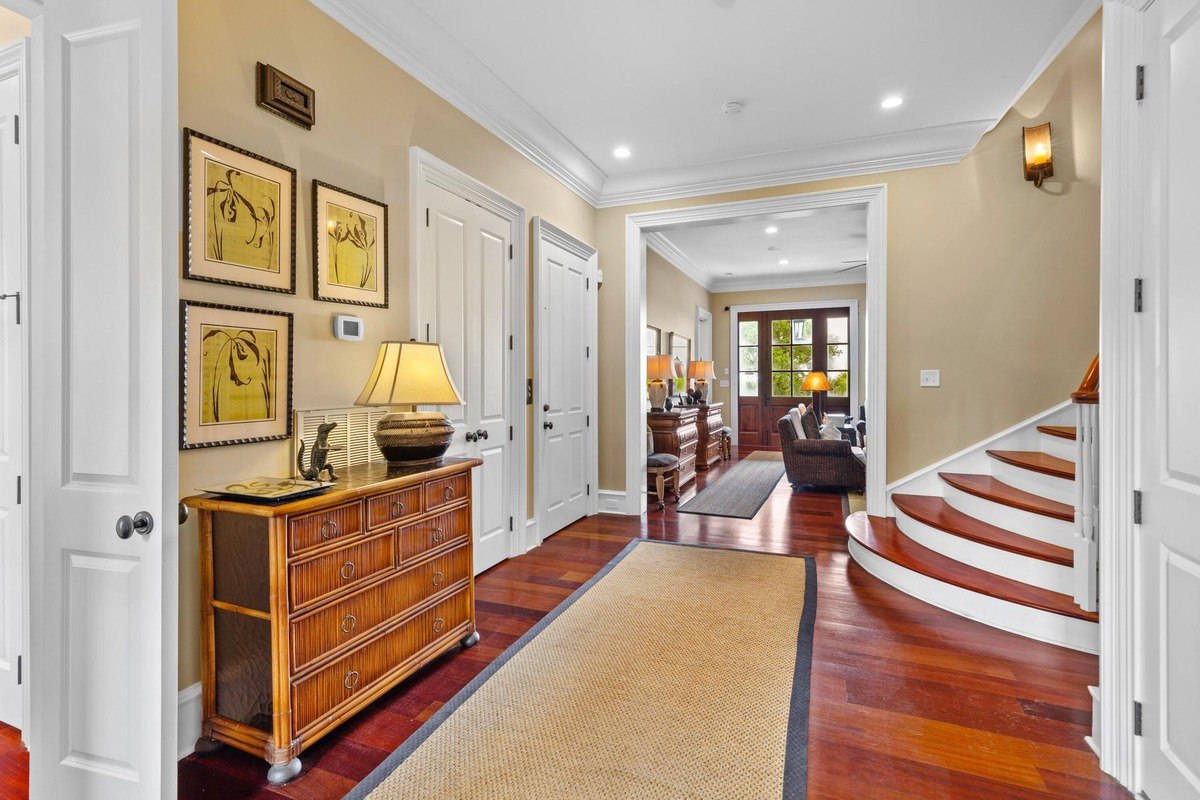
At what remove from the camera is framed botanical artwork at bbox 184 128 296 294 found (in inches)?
73.4

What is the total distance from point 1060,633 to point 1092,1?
2.94 m

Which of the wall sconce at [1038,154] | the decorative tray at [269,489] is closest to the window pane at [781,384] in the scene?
the wall sconce at [1038,154]

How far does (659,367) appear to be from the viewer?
21.2 ft

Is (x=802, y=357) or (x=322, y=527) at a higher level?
(x=802, y=357)

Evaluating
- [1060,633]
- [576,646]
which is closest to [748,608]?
[576,646]

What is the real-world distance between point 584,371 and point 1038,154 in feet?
11.2

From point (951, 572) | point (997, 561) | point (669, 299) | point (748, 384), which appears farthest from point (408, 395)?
point (748, 384)

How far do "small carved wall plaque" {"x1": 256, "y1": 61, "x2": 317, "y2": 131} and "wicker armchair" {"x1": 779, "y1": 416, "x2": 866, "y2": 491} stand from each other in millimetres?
5052

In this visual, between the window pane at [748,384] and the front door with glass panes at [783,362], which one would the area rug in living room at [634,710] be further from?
the window pane at [748,384]

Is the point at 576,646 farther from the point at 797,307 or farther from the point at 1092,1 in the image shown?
the point at 797,307

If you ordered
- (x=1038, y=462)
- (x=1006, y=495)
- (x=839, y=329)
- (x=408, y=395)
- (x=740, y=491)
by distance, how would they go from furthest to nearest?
(x=839, y=329) → (x=740, y=491) → (x=1038, y=462) → (x=1006, y=495) → (x=408, y=395)

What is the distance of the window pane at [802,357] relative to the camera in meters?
9.59

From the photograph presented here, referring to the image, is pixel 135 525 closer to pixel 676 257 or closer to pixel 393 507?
pixel 393 507

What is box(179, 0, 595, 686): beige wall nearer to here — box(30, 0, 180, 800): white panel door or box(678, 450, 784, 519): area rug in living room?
box(30, 0, 180, 800): white panel door
